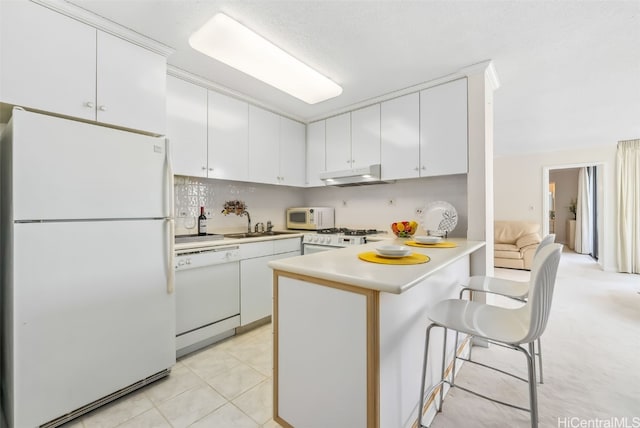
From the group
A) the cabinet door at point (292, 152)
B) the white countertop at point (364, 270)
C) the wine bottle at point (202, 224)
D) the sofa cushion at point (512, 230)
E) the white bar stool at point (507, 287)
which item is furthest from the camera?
the sofa cushion at point (512, 230)

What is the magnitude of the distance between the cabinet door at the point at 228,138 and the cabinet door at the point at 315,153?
0.91m

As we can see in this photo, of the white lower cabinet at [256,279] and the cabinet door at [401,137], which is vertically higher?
the cabinet door at [401,137]

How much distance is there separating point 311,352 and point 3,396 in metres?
1.80

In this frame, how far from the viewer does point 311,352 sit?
1254 millimetres

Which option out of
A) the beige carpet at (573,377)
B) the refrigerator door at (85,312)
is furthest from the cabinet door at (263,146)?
the beige carpet at (573,377)

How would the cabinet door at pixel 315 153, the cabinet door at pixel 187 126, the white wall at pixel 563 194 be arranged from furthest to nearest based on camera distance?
1. the white wall at pixel 563 194
2. the cabinet door at pixel 315 153
3. the cabinet door at pixel 187 126

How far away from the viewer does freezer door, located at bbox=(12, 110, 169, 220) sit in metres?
1.36

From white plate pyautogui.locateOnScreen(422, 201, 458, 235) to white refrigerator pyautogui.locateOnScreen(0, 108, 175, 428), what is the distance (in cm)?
222

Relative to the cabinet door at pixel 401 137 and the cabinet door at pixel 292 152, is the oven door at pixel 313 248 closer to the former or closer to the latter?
the cabinet door at pixel 292 152

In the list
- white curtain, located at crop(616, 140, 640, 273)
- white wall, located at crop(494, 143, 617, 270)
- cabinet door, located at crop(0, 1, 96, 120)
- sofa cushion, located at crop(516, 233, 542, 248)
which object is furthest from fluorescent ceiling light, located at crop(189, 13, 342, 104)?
white curtain, located at crop(616, 140, 640, 273)

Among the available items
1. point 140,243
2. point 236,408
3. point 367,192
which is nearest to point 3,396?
point 140,243

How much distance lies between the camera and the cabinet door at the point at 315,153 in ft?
11.3

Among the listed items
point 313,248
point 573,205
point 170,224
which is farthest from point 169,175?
point 573,205

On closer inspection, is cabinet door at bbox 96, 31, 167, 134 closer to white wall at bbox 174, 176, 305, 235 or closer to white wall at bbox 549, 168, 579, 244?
white wall at bbox 174, 176, 305, 235
